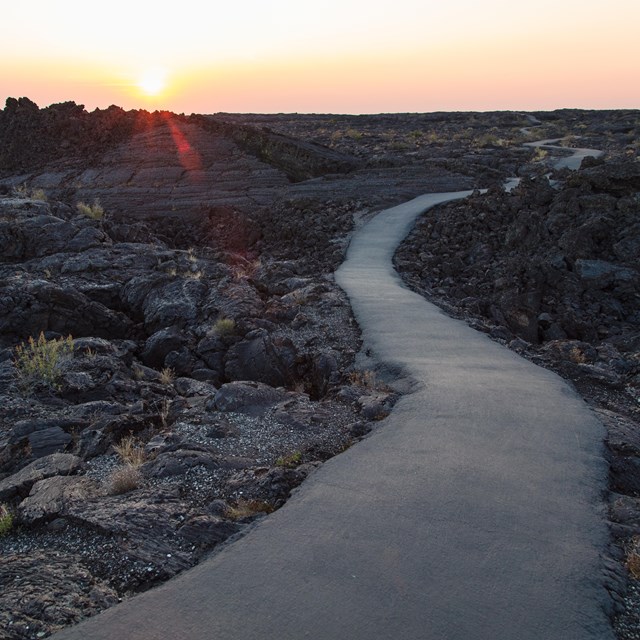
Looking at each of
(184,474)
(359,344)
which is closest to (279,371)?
(359,344)

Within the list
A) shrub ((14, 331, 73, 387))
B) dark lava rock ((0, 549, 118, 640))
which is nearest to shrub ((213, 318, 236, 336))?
shrub ((14, 331, 73, 387))

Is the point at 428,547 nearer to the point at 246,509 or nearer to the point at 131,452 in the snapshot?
the point at 246,509

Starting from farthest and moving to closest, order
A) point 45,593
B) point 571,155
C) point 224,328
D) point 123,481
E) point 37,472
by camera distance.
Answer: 1. point 571,155
2. point 224,328
3. point 37,472
4. point 123,481
5. point 45,593

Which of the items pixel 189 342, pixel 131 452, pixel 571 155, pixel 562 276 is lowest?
pixel 189 342

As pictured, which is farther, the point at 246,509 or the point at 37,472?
the point at 37,472

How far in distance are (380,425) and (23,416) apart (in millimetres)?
4872

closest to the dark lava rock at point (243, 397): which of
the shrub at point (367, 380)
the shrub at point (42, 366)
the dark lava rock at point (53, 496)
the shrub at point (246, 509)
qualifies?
the shrub at point (367, 380)

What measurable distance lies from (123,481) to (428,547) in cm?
302

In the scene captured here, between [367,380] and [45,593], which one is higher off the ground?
[367,380]

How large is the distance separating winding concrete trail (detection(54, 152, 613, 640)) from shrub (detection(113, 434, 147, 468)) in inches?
75.5

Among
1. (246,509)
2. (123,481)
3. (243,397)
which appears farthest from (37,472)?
(243,397)

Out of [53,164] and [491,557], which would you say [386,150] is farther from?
[491,557]

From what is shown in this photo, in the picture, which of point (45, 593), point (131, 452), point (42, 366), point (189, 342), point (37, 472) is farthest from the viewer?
point (189, 342)

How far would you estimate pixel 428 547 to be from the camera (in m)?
4.75
